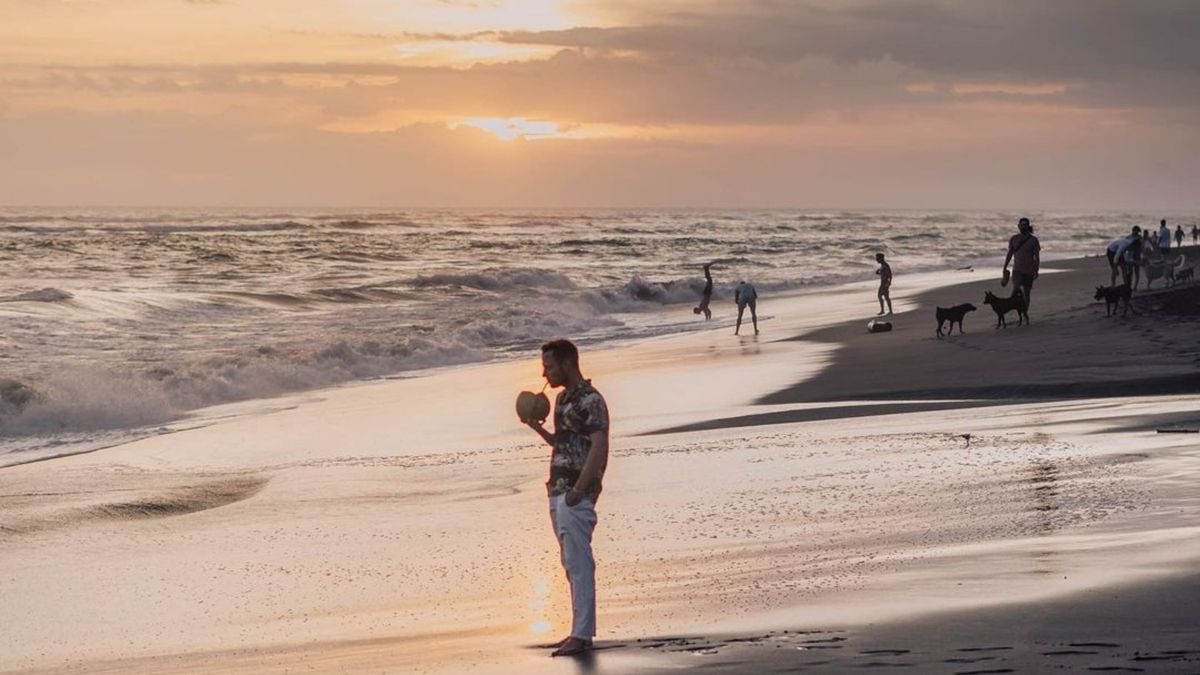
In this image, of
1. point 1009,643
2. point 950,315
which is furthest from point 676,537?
point 950,315

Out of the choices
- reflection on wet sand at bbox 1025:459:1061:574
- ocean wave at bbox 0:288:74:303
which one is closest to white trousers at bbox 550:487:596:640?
reflection on wet sand at bbox 1025:459:1061:574

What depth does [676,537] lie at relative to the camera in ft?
30.6

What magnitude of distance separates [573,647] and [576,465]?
36.0 inches

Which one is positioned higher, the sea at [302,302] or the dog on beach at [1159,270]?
the dog on beach at [1159,270]

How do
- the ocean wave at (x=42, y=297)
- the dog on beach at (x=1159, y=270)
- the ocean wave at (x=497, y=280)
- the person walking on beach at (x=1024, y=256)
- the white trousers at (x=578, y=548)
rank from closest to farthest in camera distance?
the white trousers at (x=578, y=548) → the person walking on beach at (x=1024, y=256) → the dog on beach at (x=1159, y=270) → the ocean wave at (x=42, y=297) → the ocean wave at (x=497, y=280)

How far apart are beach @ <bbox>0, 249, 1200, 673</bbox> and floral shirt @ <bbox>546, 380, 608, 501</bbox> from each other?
83cm

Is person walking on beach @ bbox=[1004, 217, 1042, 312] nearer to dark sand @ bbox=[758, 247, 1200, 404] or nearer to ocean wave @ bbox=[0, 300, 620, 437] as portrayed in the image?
dark sand @ bbox=[758, 247, 1200, 404]

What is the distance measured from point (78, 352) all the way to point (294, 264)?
33.9 meters

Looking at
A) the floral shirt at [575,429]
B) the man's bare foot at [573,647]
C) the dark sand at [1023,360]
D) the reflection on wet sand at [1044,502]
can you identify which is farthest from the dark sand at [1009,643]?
the dark sand at [1023,360]

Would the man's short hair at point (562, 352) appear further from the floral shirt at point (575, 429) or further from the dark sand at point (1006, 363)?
the dark sand at point (1006, 363)

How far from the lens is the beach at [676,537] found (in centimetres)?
640

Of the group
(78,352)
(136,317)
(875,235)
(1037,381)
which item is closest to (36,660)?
(1037,381)

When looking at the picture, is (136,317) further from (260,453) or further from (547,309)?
(260,453)

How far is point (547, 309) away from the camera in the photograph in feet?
128
